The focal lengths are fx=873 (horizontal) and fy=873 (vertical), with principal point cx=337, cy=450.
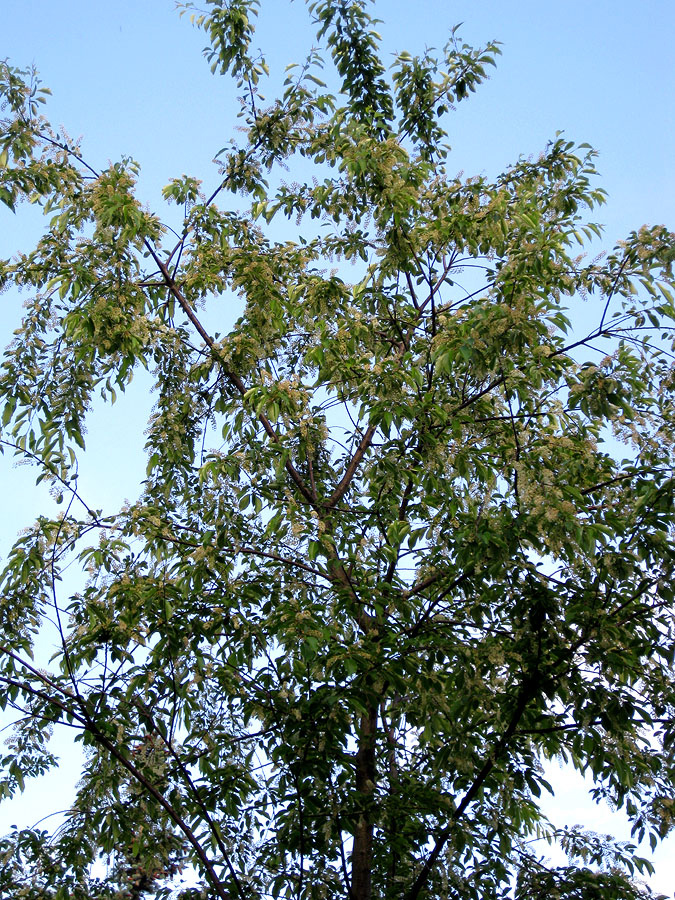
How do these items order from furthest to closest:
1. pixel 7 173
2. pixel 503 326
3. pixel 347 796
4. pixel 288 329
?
pixel 288 329
pixel 7 173
pixel 347 796
pixel 503 326

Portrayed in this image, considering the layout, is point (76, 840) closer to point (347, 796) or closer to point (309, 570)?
point (347, 796)

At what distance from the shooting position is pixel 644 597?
482 centimetres

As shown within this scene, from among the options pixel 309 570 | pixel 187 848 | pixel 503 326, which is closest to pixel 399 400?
pixel 503 326

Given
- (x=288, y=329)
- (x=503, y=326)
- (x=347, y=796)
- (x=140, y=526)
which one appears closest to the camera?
(x=503, y=326)

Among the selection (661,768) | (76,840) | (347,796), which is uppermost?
(661,768)

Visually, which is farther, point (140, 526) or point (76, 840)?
point (140, 526)

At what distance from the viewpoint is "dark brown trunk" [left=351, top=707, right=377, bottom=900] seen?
5.04 meters

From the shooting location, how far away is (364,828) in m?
5.25

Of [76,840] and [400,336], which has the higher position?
[400,336]

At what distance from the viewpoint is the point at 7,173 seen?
249 inches

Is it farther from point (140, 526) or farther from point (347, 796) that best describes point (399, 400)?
point (347, 796)

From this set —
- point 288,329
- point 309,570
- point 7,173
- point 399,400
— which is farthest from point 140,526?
point 7,173

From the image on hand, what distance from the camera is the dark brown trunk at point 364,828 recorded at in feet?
16.5

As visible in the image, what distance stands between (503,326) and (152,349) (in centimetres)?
311
